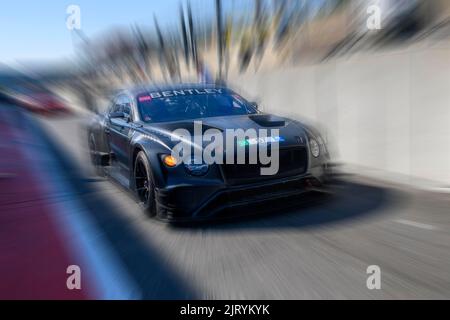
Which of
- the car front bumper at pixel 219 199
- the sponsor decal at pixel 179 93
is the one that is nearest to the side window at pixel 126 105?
the sponsor decal at pixel 179 93

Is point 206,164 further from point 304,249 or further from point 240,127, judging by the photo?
point 304,249

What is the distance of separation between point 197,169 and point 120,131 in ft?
6.36

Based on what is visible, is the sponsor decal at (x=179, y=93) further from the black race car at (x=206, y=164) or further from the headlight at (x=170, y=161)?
the headlight at (x=170, y=161)

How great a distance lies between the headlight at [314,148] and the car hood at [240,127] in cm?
9

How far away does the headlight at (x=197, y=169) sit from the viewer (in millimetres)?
4512

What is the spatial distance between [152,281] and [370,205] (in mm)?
2708

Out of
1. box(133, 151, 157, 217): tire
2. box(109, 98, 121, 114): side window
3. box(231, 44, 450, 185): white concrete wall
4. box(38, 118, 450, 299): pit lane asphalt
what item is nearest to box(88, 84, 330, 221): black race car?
box(133, 151, 157, 217): tire

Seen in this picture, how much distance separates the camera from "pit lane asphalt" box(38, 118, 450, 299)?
125 inches

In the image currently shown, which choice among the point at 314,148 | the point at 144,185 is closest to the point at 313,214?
the point at 314,148

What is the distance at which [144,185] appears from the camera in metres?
5.20

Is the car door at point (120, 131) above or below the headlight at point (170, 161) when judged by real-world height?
above

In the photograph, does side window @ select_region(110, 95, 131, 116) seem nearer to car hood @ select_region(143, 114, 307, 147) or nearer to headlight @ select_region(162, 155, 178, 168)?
car hood @ select_region(143, 114, 307, 147)
